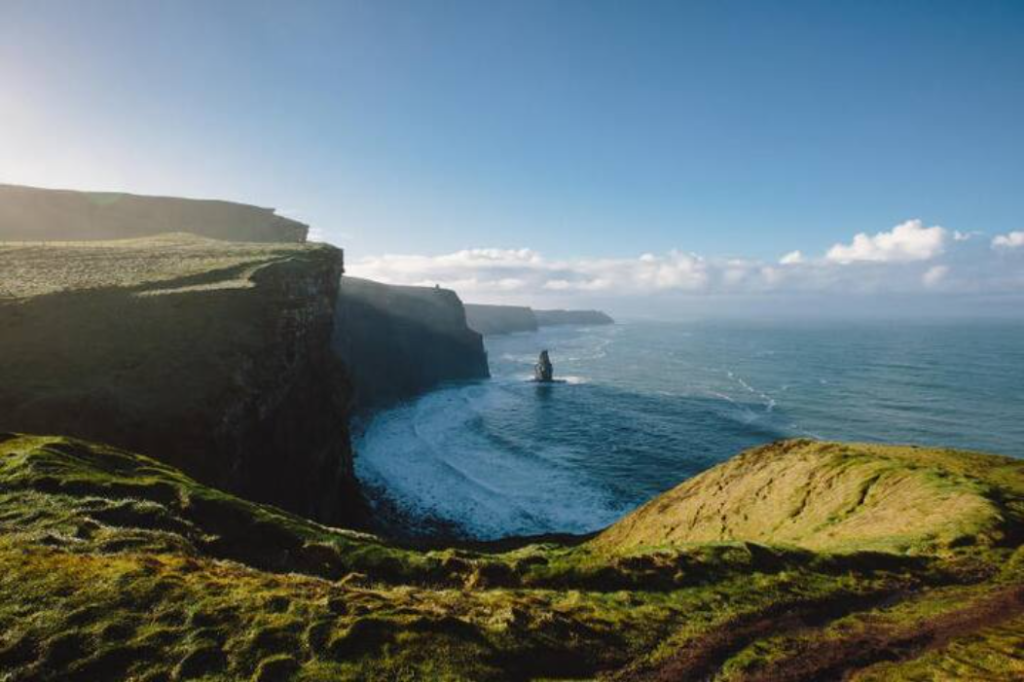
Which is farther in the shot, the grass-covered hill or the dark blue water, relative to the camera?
A: the dark blue water

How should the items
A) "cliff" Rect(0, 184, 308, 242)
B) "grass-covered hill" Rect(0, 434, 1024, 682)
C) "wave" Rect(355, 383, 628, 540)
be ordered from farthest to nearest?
"cliff" Rect(0, 184, 308, 242) < "wave" Rect(355, 383, 628, 540) < "grass-covered hill" Rect(0, 434, 1024, 682)

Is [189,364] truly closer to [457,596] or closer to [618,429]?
[457,596]

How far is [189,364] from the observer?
37.8m

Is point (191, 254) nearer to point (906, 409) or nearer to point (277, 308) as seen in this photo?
point (277, 308)

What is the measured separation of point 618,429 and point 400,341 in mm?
74231

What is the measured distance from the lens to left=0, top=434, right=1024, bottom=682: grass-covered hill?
11.9 m

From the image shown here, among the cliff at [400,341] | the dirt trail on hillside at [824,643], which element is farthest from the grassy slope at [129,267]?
the dirt trail on hillside at [824,643]

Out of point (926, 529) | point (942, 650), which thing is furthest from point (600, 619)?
point (926, 529)

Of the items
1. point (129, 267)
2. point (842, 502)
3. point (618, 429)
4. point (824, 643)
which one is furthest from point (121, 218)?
point (824, 643)

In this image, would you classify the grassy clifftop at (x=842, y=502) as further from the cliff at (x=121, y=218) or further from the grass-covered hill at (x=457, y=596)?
the cliff at (x=121, y=218)

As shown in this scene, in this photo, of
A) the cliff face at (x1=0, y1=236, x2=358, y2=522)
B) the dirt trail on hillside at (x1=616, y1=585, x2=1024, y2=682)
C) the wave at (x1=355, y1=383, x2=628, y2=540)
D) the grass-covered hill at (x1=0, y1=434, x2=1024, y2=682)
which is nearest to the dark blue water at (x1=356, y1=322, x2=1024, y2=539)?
the wave at (x1=355, y1=383, x2=628, y2=540)

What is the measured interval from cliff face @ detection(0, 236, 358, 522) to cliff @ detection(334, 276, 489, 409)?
54.7 m

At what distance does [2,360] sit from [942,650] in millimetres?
50186

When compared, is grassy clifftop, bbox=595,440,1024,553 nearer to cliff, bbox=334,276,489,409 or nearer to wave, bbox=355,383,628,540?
wave, bbox=355,383,628,540
